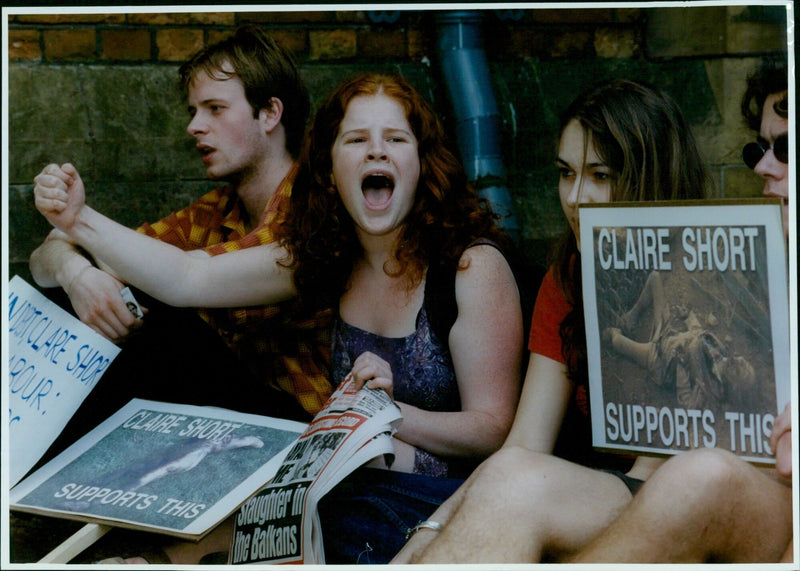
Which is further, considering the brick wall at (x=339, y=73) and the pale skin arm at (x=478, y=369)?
the brick wall at (x=339, y=73)

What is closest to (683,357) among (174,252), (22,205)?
(174,252)

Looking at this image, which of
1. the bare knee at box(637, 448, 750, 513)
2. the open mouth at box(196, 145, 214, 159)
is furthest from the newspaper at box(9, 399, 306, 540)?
the bare knee at box(637, 448, 750, 513)

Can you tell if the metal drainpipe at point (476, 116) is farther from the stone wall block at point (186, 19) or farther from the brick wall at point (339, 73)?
the stone wall block at point (186, 19)

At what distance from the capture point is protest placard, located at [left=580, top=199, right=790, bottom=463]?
108 inches

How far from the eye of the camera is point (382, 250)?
121 inches

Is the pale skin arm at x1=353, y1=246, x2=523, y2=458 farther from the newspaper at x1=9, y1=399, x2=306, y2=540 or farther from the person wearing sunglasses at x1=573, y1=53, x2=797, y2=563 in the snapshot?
the person wearing sunglasses at x1=573, y1=53, x2=797, y2=563

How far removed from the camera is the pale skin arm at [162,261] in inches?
119

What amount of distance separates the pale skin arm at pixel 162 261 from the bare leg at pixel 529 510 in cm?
87

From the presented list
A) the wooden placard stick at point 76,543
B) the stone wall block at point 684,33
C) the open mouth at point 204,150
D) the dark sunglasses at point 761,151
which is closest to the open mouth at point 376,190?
the open mouth at point 204,150

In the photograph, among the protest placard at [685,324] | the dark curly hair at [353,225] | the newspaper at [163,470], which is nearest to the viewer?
the protest placard at [685,324]

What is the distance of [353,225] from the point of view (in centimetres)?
310

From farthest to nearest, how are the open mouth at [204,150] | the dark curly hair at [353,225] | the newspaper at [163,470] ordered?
1. the open mouth at [204,150]
2. the dark curly hair at [353,225]
3. the newspaper at [163,470]

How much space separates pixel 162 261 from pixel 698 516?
1.60 meters

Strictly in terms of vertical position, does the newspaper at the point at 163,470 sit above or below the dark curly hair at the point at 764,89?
below
